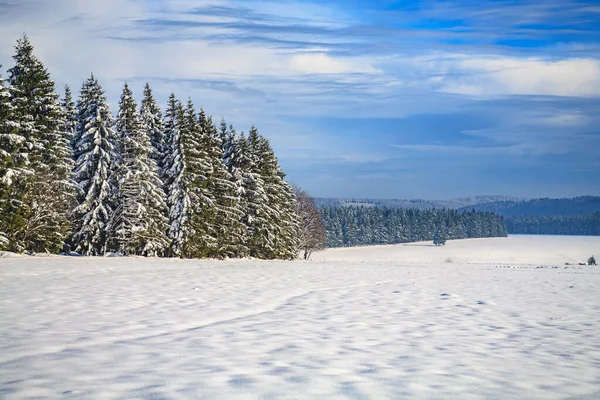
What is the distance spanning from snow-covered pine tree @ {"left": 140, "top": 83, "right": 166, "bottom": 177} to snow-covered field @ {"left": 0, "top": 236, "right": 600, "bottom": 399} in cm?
2609

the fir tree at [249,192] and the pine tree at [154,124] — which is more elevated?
the pine tree at [154,124]

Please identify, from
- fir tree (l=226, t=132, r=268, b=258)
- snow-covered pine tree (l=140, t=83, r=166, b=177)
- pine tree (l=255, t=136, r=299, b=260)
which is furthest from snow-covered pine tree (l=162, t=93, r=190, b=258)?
pine tree (l=255, t=136, r=299, b=260)

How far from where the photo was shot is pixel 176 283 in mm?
17359

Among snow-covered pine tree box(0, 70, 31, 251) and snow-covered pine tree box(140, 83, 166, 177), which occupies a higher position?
snow-covered pine tree box(140, 83, 166, 177)

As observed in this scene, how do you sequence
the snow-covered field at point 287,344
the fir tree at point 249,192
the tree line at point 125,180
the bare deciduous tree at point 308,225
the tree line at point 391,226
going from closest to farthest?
1. the snow-covered field at point 287,344
2. the tree line at point 125,180
3. the fir tree at point 249,192
4. the bare deciduous tree at point 308,225
5. the tree line at point 391,226

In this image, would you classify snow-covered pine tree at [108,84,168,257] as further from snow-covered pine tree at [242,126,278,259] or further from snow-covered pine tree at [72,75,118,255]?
snow-covered pine tree at [242,126,278,259]

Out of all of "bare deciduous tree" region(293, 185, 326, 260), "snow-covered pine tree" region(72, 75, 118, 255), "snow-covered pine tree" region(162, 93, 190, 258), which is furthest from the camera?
"bare deciduous tree" region(293, 185, 326, 260)

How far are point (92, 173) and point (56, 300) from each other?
24726 mm

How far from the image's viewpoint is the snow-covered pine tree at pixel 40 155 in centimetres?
2872

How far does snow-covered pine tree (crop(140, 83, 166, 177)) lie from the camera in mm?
40031

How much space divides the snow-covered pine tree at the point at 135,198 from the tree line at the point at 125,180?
8 cm

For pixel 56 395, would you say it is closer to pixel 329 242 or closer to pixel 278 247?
pixel 278 247

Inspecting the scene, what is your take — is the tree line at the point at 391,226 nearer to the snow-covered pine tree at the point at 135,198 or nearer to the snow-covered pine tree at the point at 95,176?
the snow-covered pine tree at the point at 135,198

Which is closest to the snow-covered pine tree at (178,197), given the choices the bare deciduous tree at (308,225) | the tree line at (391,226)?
the bare deciduous tree at (308,225)
